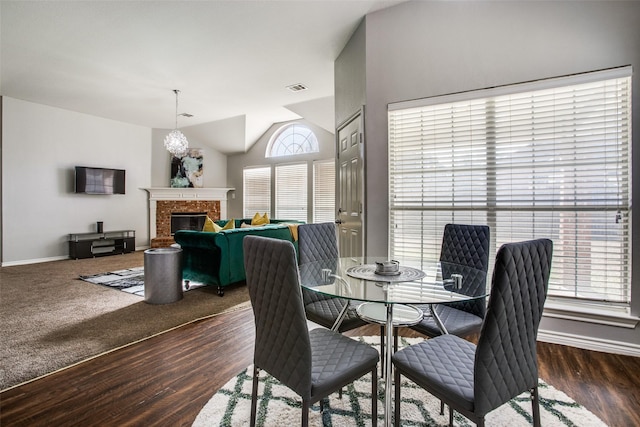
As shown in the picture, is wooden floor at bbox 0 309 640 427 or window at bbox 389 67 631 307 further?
window at bbox 389 67 631 307

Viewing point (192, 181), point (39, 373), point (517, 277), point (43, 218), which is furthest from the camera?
point (192, 181)

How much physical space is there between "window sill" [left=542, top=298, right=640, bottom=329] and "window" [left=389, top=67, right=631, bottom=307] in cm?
7

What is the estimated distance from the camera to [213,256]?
3.64m

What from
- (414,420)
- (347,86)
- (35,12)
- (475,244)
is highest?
(35,12)

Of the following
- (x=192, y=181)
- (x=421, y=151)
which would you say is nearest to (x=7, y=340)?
(x=421, y=151)

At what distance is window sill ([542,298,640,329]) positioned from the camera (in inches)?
87.4

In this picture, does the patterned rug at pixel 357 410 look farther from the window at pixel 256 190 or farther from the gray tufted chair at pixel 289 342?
the window at pixel 256 190

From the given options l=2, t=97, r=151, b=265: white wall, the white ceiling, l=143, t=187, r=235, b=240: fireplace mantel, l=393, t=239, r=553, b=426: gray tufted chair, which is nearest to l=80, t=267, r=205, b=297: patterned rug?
l=2, t=97, r=151, b=265: white wall

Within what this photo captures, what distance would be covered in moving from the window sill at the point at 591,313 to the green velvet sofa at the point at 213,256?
3.07 meters

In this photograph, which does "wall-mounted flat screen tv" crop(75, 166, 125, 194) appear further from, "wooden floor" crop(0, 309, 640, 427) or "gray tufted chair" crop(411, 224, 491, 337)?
"gray tufted chair" crop(411, 224, 491, 337)

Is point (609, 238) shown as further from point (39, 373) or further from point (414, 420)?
point (39, 373)

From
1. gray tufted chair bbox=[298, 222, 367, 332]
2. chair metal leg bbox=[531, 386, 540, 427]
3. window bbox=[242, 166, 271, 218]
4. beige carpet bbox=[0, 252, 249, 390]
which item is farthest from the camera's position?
window bbox=[242, 166, 271, 218]

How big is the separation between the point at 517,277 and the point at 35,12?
14.5 ft

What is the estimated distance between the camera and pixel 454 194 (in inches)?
110
